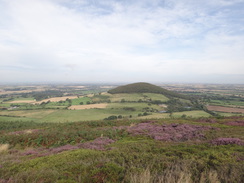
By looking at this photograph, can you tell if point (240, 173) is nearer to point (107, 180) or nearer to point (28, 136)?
point (107, 180)

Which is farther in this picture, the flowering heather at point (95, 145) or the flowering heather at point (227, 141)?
the flowering heather at point (95, 145)

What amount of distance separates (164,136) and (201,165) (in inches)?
390

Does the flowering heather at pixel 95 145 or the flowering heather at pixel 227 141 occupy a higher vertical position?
the flowering heather at pixel 227 141

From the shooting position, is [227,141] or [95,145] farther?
[95,145]

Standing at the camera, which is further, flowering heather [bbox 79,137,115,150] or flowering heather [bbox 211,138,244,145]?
flowering heather [bbox 79,137,115,150]

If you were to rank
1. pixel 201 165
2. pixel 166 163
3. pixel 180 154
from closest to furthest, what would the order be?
pixel 201 165, pixel 166 163, pixel 180 154

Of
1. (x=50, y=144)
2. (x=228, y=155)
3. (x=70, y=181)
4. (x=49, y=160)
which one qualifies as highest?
(x=70, y=181)

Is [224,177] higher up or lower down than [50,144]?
higher up

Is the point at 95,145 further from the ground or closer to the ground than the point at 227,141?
closer to the ground

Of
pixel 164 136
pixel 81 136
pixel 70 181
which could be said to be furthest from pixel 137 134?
pixel 70 181

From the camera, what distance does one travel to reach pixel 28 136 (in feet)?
62.6

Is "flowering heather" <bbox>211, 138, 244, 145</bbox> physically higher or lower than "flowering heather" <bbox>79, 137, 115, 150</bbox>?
higher

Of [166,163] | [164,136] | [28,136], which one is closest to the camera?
[166,163]

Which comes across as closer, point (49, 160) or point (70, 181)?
point (70, 181)
